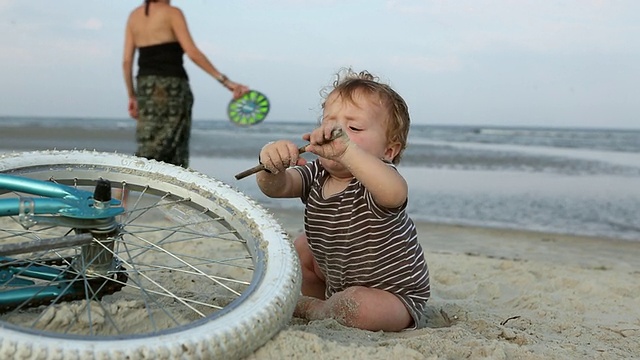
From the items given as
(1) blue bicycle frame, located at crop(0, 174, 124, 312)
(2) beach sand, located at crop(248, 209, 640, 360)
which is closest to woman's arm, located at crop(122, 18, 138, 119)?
(2) beach sand, located at crop(248, 209, 640, 360)

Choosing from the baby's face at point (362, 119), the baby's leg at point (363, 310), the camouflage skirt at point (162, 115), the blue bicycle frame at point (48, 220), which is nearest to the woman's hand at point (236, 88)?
the camouflage skirt at point (162, 115)

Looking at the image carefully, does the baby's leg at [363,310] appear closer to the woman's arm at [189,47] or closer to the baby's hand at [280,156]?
the baby's hand at [280,156]

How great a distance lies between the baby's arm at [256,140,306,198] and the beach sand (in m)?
0.53

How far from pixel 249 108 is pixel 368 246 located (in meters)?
2.19

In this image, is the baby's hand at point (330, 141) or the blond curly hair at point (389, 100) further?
the blond curly hair at point (389, 100)

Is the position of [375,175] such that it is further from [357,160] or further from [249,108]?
[249,108]

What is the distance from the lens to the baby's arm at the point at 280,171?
2168 mm

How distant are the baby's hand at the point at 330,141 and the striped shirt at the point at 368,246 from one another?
297mm

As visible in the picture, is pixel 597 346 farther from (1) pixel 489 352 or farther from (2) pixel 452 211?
(2) pixel 452 211

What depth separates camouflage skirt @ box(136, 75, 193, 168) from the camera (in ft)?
15.6

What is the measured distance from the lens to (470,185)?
8.60 m

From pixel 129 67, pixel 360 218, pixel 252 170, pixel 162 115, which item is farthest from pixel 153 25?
pixel 360 218

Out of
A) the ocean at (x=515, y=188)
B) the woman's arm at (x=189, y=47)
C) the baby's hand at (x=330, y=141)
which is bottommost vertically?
the ocean at (x=515, y=188)

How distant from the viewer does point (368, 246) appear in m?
2.30
